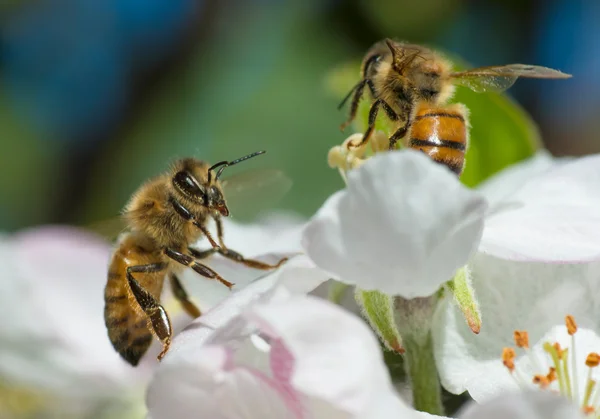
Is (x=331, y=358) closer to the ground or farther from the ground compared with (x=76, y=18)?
farther from the ground

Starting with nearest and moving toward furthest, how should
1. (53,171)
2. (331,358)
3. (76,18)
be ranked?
(331,358) → (53,171) → (76,18)

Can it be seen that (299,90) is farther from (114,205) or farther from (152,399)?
(152,399)

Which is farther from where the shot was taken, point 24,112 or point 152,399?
point 24,112

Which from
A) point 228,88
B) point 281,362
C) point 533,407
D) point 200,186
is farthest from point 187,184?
point 228,88

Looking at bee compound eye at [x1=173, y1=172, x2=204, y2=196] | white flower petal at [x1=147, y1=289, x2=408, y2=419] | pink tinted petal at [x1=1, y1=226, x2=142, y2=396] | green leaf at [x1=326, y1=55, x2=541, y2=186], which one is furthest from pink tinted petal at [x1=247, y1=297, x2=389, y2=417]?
pink tinted petal at [x1=1, y1=226, x2=142, y2=396]

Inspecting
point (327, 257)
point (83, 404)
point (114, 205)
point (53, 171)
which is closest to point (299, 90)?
point (114, 205)

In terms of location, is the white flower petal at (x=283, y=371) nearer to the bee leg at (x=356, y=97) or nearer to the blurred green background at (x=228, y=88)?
the bee leg at (x=356, y=97)

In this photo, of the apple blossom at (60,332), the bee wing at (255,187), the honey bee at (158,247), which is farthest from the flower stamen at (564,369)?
the apple blossom at (60,332)
